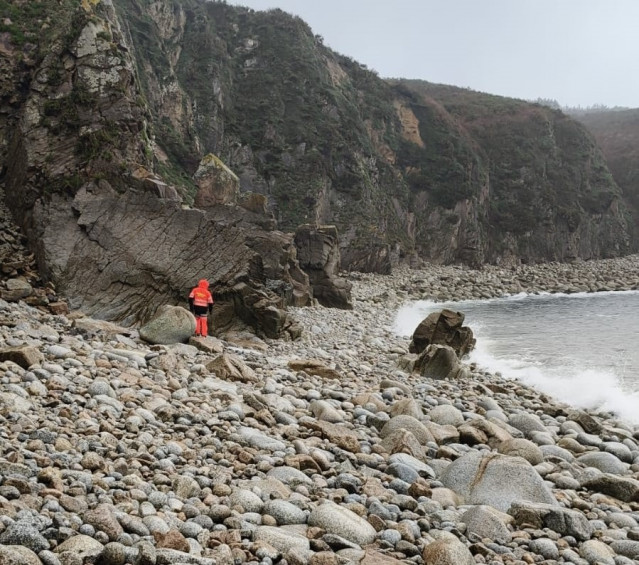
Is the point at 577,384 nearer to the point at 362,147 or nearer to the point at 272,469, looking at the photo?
the point at 272,469

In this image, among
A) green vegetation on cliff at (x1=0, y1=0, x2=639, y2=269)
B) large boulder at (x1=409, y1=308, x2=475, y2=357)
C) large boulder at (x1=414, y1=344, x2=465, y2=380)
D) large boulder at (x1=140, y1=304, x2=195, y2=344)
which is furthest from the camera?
green vegetation on cliff at (x1=0, y1=0, x2=639, y2=269)

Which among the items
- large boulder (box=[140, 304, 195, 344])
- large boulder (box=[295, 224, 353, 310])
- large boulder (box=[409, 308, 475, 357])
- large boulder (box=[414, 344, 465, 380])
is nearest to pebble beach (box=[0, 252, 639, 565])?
large boulder (box=[140, 304, 195, 344])

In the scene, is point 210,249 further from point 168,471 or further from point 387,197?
point 387,197

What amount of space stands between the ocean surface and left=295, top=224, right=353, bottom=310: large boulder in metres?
3.95

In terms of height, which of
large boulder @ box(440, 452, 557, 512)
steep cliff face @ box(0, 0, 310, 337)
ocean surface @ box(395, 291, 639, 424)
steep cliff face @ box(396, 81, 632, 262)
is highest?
steep cliff face @ box(396, 81, 632, 262)

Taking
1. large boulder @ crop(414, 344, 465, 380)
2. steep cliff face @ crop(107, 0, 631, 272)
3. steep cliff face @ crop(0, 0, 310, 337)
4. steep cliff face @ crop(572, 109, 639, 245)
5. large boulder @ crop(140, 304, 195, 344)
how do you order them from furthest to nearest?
steep cliff face @ crop(572, 109, 639, 245) → steep cliff face @ crop(107, 0, 631, 272) → steep cliff face @ crop(0, 0, 310, 337) → large boulder @ crop(414, 344, 465, 380) → large boulder @ crop(140, 304, 195, 344)

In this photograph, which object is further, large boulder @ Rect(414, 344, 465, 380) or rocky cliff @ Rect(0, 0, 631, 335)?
rocky cliff @ Rect(0, 0, 631, 335)

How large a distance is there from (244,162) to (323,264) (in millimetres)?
29706

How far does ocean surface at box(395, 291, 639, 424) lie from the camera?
13828mm

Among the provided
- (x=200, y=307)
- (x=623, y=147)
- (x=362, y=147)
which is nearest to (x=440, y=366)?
(x=200, y=307)

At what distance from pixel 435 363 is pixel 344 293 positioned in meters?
18.1

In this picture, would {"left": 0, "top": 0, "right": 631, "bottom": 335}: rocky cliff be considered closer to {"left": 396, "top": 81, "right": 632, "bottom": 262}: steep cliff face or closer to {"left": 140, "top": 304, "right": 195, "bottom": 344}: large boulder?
{"left": 396, "top": 81, "right": 632, "bottom": 262}: steep cliff face

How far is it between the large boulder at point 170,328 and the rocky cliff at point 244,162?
12.3 feet

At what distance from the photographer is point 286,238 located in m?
25.8
